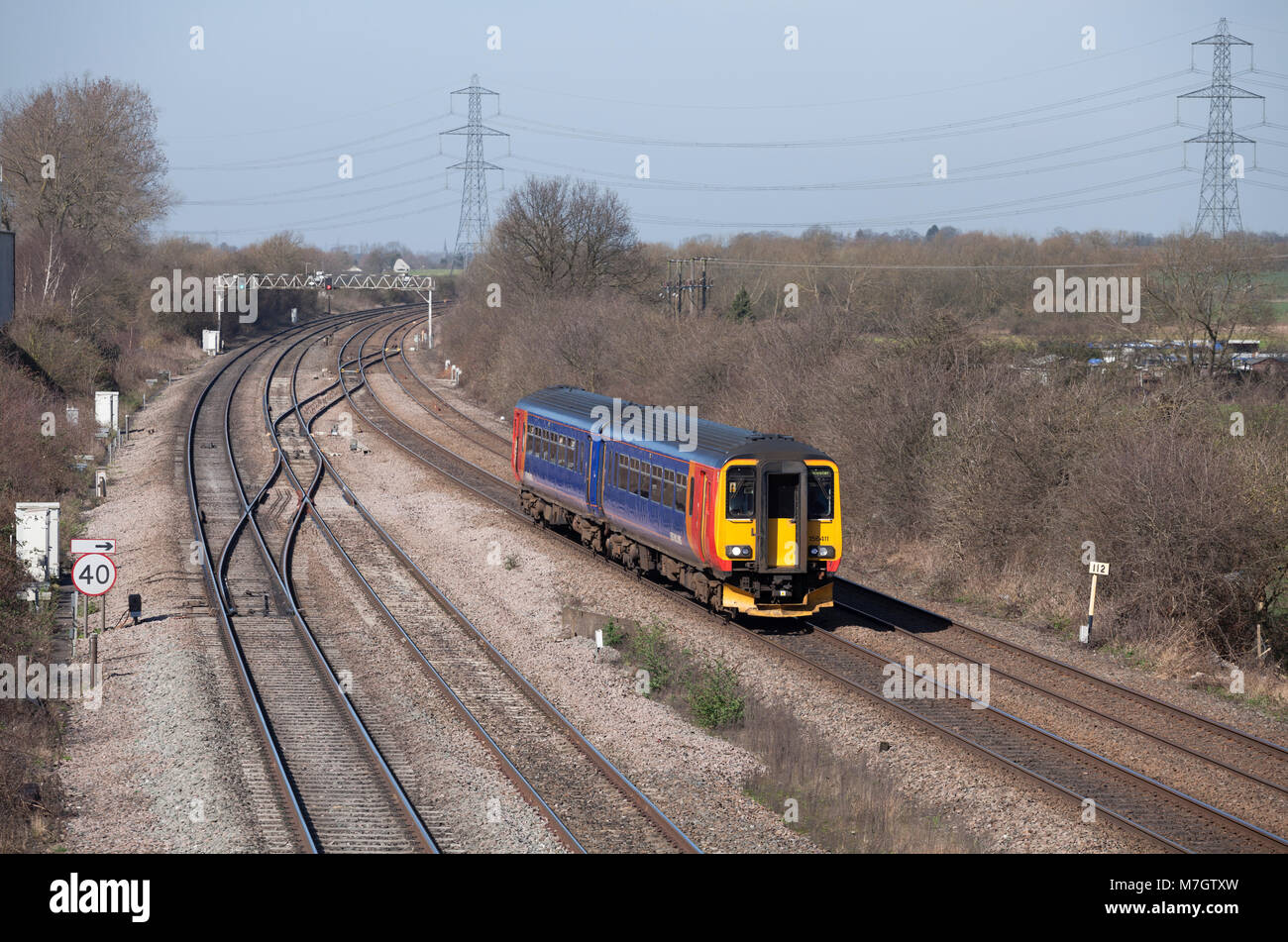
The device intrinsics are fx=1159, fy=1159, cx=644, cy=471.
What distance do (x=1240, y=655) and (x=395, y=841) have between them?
13.0 meters

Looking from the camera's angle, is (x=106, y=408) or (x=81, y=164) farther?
(x=81, y=164)

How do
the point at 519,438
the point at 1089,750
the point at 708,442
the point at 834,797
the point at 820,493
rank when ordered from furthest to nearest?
the point at 519,438
the point at 708,442
the point at 820,493
the point at 1089,750
the point at 834,797

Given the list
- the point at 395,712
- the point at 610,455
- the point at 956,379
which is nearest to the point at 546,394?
the point at 610,455

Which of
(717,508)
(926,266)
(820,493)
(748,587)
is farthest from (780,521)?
(926,266)

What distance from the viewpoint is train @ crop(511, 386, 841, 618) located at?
56.5 feet

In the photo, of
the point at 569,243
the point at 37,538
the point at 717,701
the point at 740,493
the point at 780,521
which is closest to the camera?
the point at 717,701

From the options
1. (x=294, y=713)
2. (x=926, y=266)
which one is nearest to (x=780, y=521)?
(x=294, y=713)

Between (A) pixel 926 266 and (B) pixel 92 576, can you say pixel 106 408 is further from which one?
(A) pixel 926 266

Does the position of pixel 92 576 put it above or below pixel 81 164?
below

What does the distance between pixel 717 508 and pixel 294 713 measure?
6558 mm

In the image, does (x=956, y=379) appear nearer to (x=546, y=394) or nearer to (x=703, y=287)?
(x=546, y=394)

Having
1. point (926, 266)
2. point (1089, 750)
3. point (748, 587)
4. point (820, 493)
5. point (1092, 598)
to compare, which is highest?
point (926, 266)

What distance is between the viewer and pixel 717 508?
17141 mm

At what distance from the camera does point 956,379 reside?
2442 centimetres
